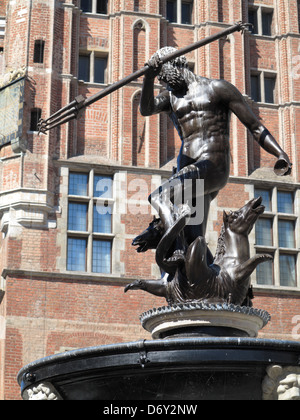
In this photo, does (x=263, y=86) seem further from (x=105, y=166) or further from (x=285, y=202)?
(x=105, y=166)

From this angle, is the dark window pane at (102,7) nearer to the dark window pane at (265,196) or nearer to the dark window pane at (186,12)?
the dark window pane at (186,12)

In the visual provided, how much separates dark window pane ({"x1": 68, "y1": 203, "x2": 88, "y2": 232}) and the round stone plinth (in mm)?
12974

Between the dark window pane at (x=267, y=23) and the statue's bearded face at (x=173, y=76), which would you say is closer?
the statue's bearded face at (x=173, y=76)

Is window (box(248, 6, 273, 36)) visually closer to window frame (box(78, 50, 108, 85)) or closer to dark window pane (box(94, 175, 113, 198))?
window frame (box(78, 50, 108, 85))

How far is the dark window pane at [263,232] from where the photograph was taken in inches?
792

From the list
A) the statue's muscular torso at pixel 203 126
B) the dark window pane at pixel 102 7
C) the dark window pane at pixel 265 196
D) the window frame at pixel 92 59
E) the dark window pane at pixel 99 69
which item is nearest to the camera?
the statue's muscular torso at pixel 203 126

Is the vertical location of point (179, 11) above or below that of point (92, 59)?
above

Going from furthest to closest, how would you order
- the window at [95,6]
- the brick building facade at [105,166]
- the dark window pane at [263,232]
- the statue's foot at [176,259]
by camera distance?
1. the window at [95,6]
2. the dark window pane at [263,232]
3. the brick building facade at [105,166]
4. the statue's foot at [176,259]

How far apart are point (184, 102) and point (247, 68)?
14697 mm

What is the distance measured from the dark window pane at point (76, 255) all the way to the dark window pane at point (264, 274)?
3926mm

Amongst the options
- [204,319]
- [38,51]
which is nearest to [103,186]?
[38,51]

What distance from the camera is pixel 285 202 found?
20578 mm

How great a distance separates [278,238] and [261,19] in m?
5.91

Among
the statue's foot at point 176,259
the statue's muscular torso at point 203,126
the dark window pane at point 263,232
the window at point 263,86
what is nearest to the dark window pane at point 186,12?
the window at point 263,86
